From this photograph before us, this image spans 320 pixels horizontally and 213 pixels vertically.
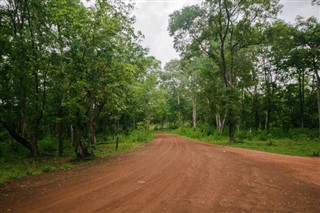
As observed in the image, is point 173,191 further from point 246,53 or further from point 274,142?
point 246,53

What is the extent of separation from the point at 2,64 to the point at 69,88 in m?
4.33

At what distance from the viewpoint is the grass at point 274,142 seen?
12967 millimetres

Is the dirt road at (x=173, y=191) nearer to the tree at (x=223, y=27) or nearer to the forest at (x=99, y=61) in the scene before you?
the forest at (x=99, y=61)

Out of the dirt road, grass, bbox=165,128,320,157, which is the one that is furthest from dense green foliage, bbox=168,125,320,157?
the dirt road

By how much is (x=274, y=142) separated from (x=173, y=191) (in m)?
16.1

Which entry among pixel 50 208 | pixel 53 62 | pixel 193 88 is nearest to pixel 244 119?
pixel 193 88

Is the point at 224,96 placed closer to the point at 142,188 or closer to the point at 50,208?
the point at 142,188

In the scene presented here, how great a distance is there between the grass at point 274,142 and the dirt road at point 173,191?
525 centimetres

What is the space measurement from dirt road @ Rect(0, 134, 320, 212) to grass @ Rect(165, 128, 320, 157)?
525cm

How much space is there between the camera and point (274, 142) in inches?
703

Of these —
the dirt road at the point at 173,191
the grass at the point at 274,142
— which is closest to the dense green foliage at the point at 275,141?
the grass at the point at 274,142

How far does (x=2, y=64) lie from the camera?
10953mm

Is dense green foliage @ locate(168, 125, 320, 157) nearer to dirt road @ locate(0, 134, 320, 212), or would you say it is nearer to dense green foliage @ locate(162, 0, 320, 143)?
→ dense green foliage @ locate(162, 0, 320, 143)

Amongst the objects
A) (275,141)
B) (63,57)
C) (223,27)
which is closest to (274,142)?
(275,141)
